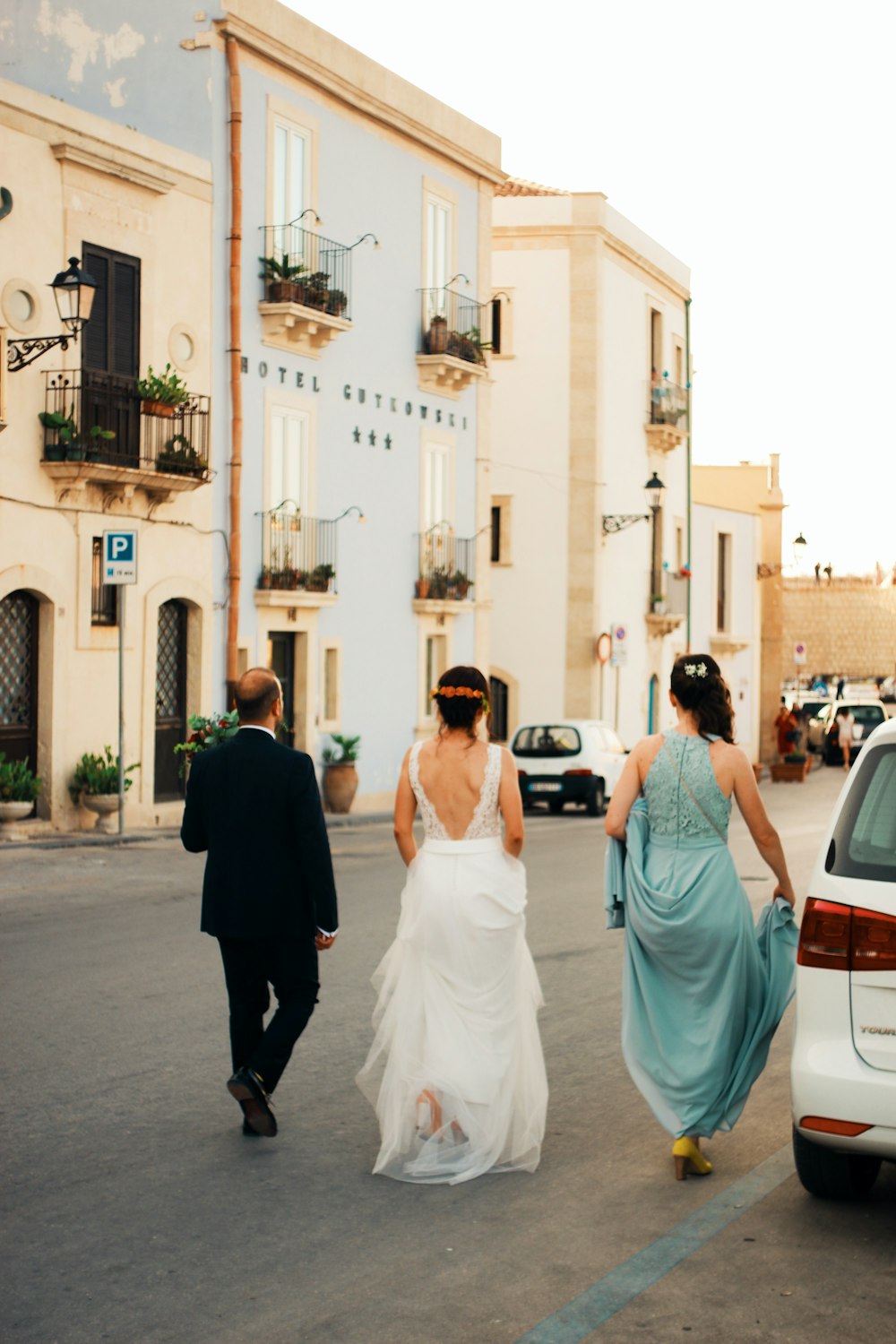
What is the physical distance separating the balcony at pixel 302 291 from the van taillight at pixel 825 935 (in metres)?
20.1

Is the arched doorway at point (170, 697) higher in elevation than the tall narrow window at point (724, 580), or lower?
lower

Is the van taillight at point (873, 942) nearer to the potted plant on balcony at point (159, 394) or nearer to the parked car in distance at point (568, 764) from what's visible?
the potted plant on balcony at point (159, 394)

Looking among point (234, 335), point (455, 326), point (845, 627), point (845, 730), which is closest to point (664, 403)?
point (845, 730)

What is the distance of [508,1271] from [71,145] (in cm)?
1817

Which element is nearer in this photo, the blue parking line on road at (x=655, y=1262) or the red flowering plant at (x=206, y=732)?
the blue parking line on road at (x=655, y=1262)

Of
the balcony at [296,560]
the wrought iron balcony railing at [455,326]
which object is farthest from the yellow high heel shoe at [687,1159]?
the wrought iron balcony railing at [455,326]

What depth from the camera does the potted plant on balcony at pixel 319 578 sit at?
25734 millimetres

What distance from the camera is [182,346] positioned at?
23297 mm

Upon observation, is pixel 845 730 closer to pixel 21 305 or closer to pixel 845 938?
pixel 21 305

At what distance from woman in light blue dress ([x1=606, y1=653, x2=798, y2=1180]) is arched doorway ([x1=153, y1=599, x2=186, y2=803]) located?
670 inches

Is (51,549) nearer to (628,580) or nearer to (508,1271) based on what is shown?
(508,1271)

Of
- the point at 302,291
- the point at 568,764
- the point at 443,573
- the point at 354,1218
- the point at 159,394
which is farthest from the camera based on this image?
the point at 443,573

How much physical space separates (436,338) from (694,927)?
943 inches

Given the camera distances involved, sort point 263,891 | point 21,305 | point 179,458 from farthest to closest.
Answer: point 179,458 < point 21,305 < point 263,891
